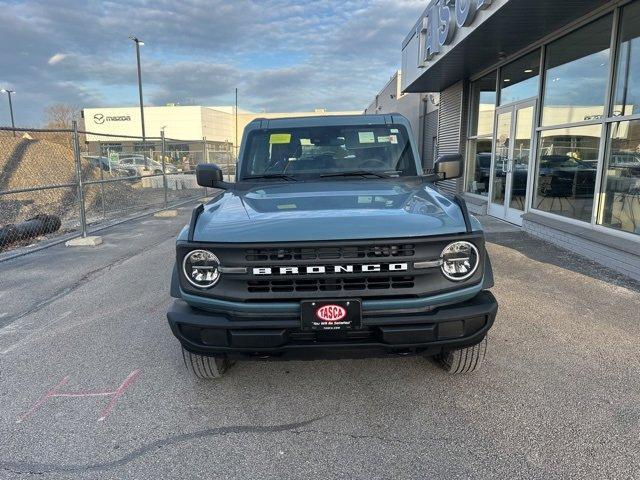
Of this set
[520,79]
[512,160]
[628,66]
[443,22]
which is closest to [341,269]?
[628,66]

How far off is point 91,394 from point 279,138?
2.67m

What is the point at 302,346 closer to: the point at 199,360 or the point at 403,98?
the point at 199,360

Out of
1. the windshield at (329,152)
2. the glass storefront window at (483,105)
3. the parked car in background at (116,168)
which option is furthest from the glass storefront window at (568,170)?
the parked car in background at (116,168)

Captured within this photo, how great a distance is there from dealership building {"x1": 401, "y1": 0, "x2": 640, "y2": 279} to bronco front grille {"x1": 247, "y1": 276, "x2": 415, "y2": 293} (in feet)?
14.5

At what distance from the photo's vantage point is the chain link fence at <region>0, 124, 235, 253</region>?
9.97 meters

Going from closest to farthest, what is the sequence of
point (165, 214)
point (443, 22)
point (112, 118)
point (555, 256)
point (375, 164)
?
point (375, 164) < point (555, 256) < point (443, 22) < point (165, 214) < point (112, 118)

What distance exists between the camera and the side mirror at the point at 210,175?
4.41 meters

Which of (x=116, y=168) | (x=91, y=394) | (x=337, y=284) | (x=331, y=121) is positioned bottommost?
(x=91, y=394)

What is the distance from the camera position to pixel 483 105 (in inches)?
490

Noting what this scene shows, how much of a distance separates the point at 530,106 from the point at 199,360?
28.2ft

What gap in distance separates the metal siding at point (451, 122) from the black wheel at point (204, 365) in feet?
38.7

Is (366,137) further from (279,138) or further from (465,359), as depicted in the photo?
(465,359)

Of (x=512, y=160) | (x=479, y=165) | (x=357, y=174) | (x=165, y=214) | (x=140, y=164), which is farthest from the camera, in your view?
Result: (x=140, y=164)

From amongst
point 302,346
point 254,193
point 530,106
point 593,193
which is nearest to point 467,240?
point 302,346
